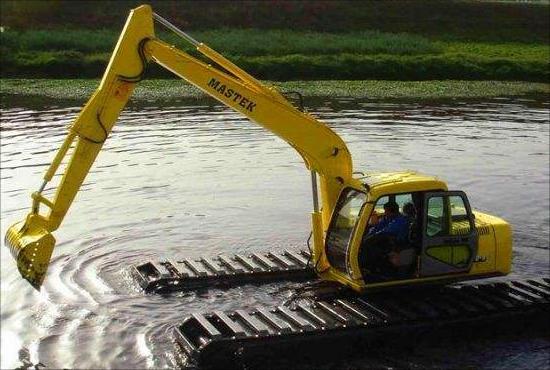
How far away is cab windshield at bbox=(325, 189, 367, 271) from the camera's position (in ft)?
48.0

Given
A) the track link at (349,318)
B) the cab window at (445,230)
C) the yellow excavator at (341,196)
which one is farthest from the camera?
the cab window at (445,230)

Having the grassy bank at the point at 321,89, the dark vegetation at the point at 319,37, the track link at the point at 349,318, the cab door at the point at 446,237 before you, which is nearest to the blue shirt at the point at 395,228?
the cab door at the point at 446,237

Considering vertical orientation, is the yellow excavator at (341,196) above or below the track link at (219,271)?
above

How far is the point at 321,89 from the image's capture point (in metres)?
45.8

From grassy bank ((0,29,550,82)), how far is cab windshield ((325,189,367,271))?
1403 inches

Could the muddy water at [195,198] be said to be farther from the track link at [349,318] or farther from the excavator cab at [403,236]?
the excavator cab at [403,236]

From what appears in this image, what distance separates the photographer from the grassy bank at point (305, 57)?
50.2 m

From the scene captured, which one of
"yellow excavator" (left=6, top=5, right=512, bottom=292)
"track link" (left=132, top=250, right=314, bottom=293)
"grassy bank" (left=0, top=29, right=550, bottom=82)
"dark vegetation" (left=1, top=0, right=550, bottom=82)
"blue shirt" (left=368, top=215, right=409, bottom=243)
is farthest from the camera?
"dark vegetation" (left=1, top=0, right=550, bottom=82)

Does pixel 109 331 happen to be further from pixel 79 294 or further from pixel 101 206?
pixel 101 206

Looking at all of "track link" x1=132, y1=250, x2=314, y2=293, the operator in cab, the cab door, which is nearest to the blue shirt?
the operator in cab

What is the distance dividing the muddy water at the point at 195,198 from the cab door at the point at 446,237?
59.1 inches

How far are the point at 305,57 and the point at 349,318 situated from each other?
4013 centimetres

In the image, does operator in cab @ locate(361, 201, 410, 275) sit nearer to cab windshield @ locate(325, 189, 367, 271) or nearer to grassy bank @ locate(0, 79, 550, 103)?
cab windshield @ locate(325, 189, 367, 271)

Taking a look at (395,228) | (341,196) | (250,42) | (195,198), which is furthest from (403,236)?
(250,42)
